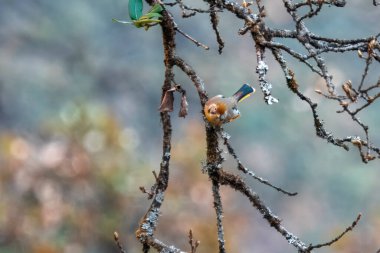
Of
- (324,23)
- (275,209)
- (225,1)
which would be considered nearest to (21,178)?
(275,209)

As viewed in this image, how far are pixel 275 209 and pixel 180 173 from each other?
2.17 meters

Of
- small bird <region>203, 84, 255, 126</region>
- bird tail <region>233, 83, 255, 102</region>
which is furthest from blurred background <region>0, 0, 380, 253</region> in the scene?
small bird <region>203, 84, 255, 126</region>

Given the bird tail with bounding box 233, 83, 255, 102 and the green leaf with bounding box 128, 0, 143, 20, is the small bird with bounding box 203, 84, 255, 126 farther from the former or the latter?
the green leaf with bounding box 128, 0, 143, 20

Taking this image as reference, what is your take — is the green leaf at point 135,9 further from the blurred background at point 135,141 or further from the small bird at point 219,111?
the blurred background at point 135,141

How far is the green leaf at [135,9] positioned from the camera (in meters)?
1.55

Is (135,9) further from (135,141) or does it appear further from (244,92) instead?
(135,141)

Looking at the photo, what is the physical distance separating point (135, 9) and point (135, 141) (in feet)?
15.9

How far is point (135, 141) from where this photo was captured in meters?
6.38

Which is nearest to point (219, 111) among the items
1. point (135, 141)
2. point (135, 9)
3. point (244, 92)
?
point (244, 92)

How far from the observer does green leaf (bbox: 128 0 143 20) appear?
1555mm

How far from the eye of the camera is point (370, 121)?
887 centimetres

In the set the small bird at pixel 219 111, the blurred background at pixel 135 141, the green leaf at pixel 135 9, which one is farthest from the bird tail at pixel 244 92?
the blurred background at pixel 135 141

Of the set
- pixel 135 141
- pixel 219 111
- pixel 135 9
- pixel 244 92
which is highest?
pixel 135 141

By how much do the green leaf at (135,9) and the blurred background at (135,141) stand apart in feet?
10.9
